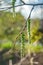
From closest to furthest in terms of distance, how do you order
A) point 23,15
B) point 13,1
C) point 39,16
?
point 13,1, point 23,15, point 39,16

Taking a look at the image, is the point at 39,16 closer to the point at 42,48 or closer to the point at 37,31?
the point at 37,31

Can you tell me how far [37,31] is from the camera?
7.69 feet

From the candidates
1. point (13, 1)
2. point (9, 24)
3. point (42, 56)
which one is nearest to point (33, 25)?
point (9, 24)

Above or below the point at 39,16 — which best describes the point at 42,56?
below

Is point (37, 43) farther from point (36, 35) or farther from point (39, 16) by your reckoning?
point (39, 16)

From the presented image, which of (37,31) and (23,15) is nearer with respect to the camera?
(23,15)

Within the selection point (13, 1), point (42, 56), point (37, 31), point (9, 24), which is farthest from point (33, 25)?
point (13, 1)

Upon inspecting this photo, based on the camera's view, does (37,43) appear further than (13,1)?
Yes

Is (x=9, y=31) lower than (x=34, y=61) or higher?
higher

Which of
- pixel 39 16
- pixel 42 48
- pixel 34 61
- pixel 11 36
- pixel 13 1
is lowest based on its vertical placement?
pixel 34 61

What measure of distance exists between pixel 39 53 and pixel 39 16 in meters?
0.47

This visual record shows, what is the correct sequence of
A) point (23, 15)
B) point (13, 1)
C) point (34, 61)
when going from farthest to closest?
point (34, 61) → point (23, 15) → point (13, 1)

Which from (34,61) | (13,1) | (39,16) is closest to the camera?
(13,1)

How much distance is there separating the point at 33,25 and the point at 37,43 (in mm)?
226
